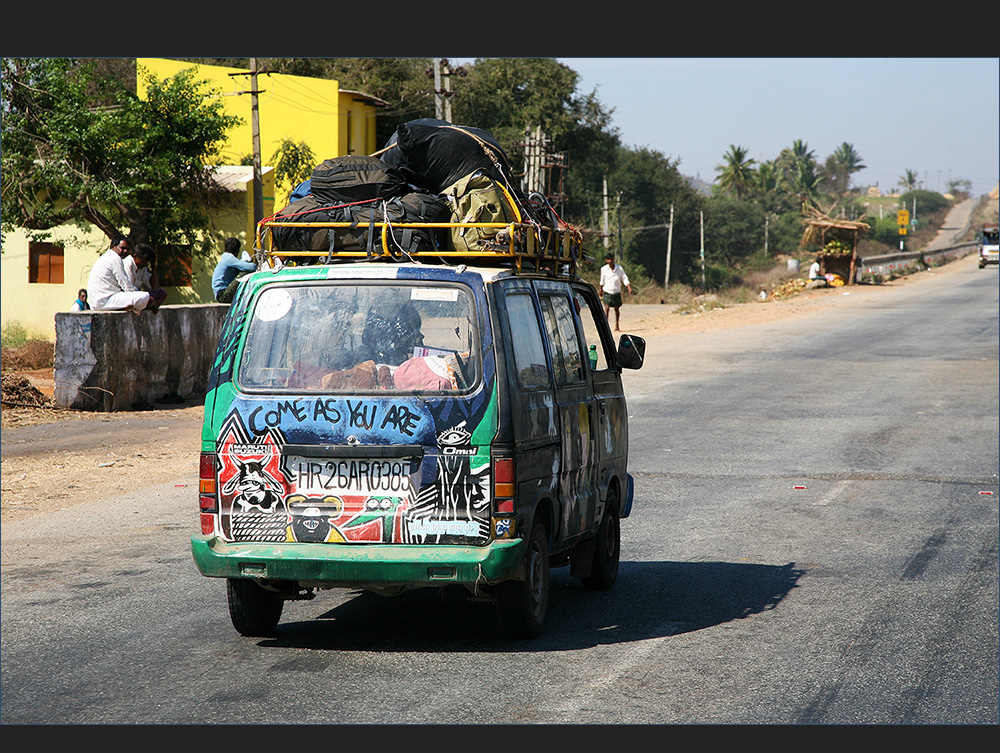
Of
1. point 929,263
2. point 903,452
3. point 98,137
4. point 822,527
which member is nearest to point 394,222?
point 822,527

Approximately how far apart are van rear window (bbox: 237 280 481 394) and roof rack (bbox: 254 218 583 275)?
292mm

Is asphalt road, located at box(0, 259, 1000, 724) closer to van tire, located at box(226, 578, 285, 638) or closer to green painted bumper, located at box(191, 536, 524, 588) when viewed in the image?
van tire, located at box(226, 578, 285, 638)

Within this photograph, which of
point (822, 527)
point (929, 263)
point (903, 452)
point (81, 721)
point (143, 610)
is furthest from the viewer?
point (929, 263)

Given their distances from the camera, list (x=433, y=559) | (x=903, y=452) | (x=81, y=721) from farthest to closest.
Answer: (x=903, y=452)
(x=433, y=559)
(x=81, y=721)

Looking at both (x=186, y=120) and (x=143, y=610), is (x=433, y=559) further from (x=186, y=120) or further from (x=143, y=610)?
(x=186, y=120)

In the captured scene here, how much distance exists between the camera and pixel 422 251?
19.1 ft

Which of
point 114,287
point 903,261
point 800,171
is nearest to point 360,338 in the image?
point 114,287

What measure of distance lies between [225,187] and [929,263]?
47.6 meters

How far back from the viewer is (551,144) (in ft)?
174

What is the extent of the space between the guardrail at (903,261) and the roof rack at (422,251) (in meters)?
44.6

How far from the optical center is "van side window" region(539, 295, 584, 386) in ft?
20.6

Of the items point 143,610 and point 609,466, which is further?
point 609,466

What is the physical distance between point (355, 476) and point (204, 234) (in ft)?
91.4

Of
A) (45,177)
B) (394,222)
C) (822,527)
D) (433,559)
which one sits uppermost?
(45,177)
